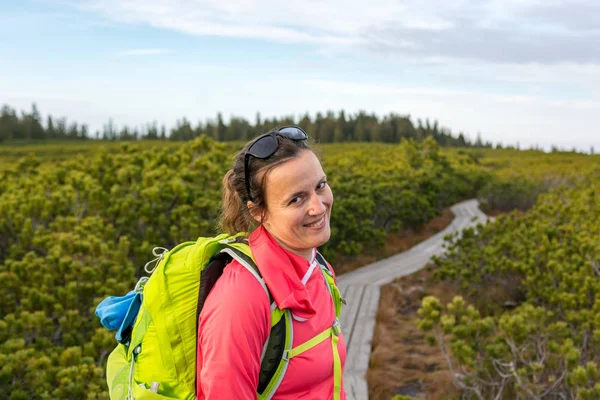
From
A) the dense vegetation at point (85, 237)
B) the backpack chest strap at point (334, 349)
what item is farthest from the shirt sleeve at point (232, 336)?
the dense vegetation at point (85, 237)

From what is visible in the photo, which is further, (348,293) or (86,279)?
(348,293)

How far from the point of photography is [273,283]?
1.42 meters

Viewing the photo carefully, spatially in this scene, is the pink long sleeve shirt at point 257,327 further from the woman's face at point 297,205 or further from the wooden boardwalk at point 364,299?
the wooden boardwalk at point 364,299

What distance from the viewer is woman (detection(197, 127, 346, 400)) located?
4.38 ft

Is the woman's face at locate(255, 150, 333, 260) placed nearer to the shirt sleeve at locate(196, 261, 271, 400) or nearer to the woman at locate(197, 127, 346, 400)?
the woman at locate(197, 127, 346, 400)

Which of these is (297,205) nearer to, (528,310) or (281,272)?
(281,272)

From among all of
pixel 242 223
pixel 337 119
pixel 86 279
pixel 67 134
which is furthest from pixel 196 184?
pixel 67 134

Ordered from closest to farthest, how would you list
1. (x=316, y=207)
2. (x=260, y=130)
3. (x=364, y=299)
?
(x=316, y=207) < (x=364, y=299) < (x=260, y=130)

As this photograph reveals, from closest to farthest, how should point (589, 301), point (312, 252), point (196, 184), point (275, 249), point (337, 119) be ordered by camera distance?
point (275, 249) < point (312, 252) < point (589, 301) < point (196, 184) < point (337, 119)

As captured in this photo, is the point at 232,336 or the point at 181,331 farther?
the point at 181,331

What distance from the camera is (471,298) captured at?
9.27 meters

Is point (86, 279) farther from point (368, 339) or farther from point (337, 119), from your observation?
point (337, 119)

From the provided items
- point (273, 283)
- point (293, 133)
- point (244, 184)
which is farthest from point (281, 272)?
point (293, 133)

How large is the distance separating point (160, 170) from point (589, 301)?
5220mm
